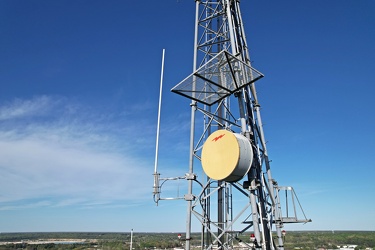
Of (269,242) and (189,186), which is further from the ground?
(189,186)

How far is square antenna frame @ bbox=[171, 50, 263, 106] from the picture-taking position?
33.7ft

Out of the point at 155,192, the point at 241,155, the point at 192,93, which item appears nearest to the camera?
the point at 241,155

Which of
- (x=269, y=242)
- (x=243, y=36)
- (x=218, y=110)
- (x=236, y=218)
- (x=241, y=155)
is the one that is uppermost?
(x=243, y=36)

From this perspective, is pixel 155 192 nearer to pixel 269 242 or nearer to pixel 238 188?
pixel 238 188

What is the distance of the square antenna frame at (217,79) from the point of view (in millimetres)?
10258

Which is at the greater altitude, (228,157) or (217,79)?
(217,79)

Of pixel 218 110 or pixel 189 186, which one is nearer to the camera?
pixel 189 186

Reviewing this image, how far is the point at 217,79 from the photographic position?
449 inches

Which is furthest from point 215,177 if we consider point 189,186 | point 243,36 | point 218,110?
point 243,36

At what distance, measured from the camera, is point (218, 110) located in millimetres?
14039

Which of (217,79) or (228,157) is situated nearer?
(228,157)

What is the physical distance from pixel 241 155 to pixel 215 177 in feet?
4.09

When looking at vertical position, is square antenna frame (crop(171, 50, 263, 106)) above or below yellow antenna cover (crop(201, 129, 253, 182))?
above

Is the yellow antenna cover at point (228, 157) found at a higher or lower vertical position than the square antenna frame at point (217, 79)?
lower
